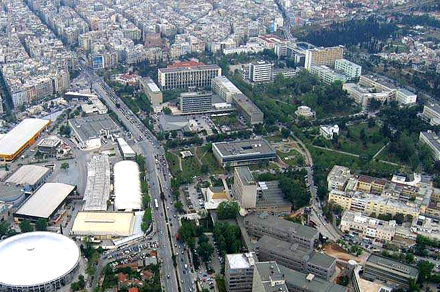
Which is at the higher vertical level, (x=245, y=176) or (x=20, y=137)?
(x=245, y=176)

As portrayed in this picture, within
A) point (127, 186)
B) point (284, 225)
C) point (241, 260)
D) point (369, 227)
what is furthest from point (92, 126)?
point (369, 227)

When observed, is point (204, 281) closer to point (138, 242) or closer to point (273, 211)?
point (138, 242)

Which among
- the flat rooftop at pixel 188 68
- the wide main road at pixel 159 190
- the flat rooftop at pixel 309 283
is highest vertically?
the flat rooftop at pixel 188 68

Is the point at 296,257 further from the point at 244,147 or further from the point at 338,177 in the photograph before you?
the point at 244,147

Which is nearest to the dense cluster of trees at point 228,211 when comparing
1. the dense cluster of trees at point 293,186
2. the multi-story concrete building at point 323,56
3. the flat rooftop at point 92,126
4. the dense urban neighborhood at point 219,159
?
the dense urban neighborhood at point 219,159

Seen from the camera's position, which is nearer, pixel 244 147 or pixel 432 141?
pixel 244 147

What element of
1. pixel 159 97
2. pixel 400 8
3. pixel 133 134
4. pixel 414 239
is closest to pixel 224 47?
pixel 159 97

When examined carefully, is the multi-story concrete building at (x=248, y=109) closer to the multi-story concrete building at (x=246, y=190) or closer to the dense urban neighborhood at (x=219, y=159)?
the dense urban neighborhood at (x=219, y=159)
